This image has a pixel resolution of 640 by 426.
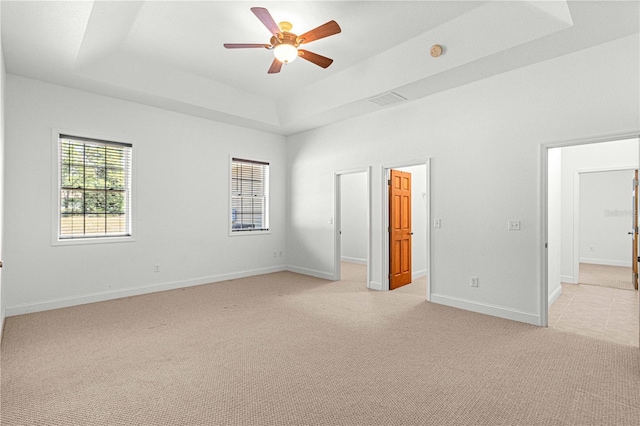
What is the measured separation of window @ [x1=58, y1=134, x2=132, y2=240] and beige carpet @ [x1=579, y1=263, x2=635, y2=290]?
7888 mm

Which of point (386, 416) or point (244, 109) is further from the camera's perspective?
point (244, 109)

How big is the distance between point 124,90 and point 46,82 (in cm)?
90

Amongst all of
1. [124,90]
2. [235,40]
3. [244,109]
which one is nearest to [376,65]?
[235,40]

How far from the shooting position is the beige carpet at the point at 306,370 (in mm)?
2096

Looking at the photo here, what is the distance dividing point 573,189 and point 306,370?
18.8 ft

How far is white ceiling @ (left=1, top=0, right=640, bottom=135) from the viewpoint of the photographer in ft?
9.90

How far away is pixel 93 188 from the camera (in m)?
4.69

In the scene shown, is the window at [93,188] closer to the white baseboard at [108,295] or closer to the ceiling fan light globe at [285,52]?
the white baseboard at [108,295]

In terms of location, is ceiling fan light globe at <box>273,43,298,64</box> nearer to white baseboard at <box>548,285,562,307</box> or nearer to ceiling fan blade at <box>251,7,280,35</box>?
ceiling fan blade at <box>251,7,280,35</box>

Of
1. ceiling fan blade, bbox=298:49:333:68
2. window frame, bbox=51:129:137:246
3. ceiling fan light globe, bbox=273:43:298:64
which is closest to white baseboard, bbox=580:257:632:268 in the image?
ceiling fan blade, bbox=298:49:333:68

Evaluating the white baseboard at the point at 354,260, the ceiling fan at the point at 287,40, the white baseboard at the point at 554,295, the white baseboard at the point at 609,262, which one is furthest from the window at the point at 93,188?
the white baseboard at the point at 609,262

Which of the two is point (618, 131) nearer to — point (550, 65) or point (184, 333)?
point (550, 65)

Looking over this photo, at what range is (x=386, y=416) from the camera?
81.1 inches

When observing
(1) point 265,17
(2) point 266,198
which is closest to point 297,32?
(1) point 265,17
